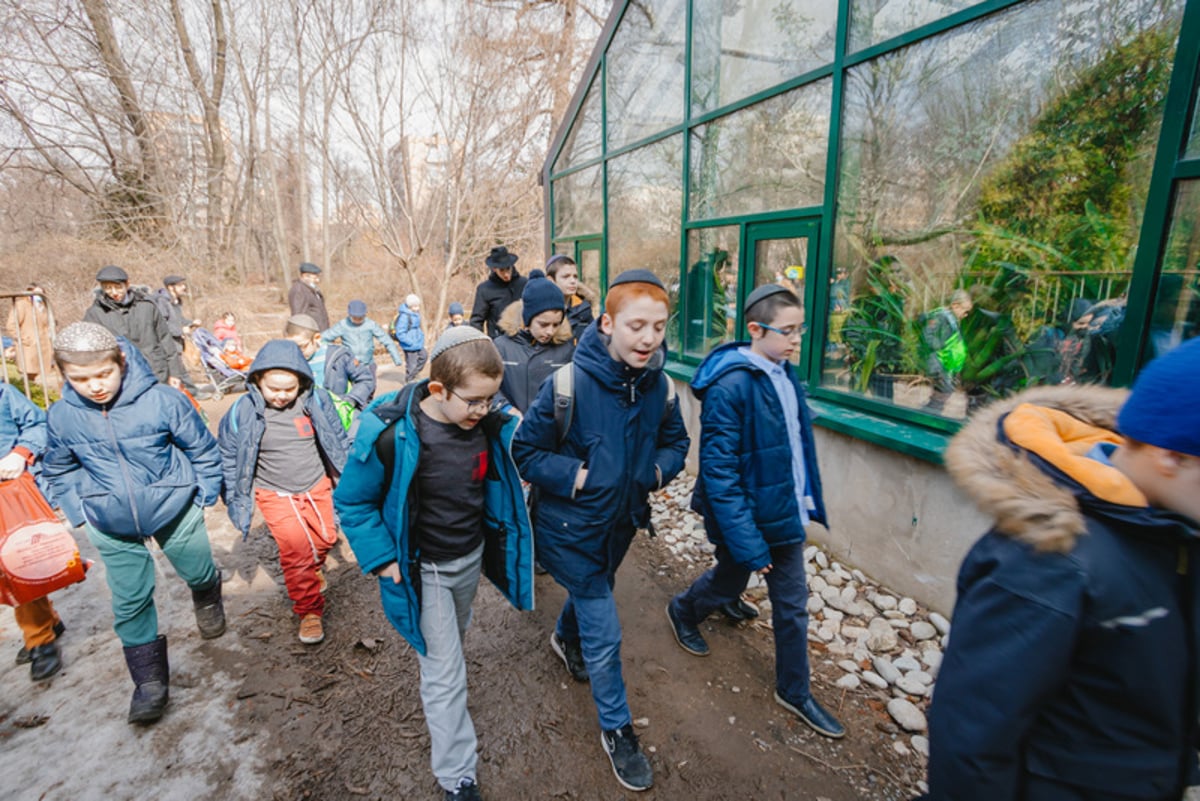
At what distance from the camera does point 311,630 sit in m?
3.37

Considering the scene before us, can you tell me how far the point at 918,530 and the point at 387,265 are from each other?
21.7 metres

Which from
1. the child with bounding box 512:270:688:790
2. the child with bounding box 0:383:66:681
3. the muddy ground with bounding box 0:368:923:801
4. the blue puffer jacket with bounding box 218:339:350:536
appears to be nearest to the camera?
the child with bounding box 512:270:688:790

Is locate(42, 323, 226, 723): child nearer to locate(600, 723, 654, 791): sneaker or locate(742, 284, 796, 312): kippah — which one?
locate(600, 723, 654, 791): sneaker

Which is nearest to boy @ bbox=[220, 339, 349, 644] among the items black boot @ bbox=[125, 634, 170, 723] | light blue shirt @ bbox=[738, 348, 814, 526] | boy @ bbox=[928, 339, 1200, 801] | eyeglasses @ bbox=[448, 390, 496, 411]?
black boot @ bbox=[125, 634, 170, 723]

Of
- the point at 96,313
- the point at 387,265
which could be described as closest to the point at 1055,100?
the point at 96,313

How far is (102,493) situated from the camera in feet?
8.98

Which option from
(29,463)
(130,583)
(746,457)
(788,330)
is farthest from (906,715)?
(29,463)

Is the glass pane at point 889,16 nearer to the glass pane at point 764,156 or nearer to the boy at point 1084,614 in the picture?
the glass pane at point 764,156

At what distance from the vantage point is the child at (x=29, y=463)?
9.80 ft

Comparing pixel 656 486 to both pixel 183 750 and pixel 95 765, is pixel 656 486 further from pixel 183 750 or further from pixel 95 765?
pixel 95 765

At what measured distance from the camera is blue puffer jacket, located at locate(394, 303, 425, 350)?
33.6 feet

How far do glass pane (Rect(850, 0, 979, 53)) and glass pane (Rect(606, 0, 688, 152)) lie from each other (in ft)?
7.26

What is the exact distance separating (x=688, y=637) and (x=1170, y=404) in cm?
273

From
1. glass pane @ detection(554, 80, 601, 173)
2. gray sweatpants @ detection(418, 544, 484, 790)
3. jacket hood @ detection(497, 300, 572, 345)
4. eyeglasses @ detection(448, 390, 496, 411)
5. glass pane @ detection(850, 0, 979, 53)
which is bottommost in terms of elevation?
gray sweatpants @ detection(418, 544, 484, 790)
